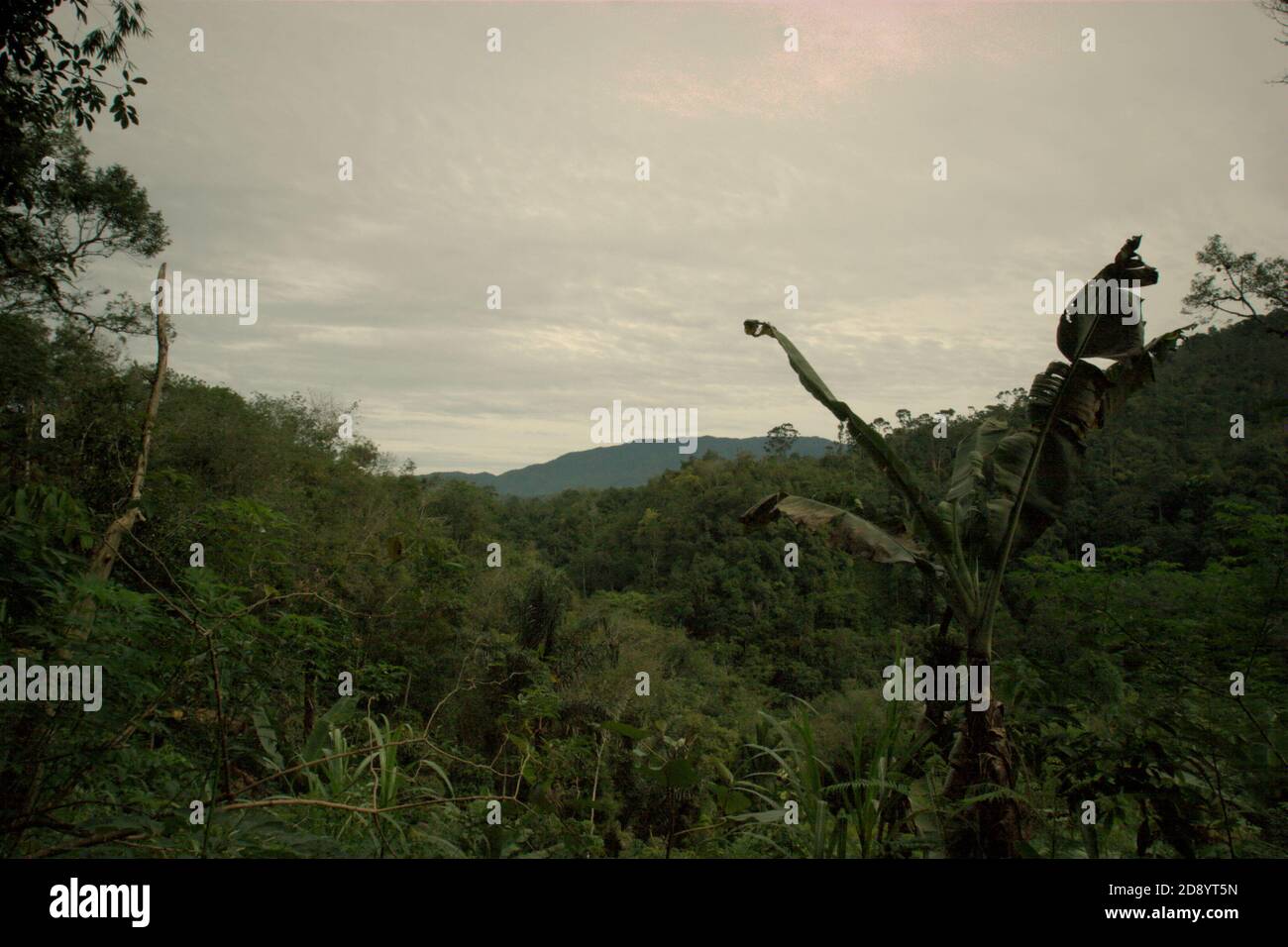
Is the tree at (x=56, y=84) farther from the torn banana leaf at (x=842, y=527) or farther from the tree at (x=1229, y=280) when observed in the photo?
the tree at (x=1229, y=280)

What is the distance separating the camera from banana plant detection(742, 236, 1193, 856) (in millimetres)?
2217

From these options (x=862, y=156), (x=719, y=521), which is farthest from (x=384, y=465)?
(x=862, y=156)

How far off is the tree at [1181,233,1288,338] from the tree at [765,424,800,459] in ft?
46.1

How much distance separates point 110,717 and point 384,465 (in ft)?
54.9

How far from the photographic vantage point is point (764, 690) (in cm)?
1315

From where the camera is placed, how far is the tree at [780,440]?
61.7 feet
